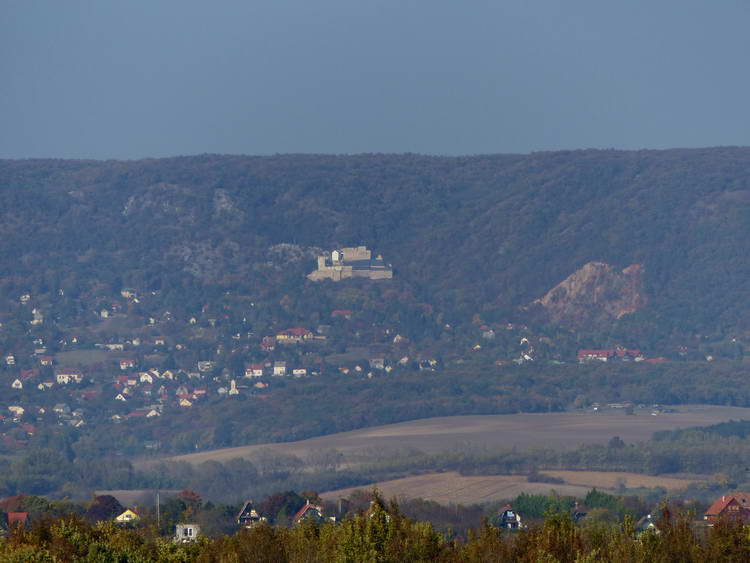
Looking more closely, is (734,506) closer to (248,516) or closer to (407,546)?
(248,516)

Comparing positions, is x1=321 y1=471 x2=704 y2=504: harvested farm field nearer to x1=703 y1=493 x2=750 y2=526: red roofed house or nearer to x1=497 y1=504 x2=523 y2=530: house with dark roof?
x1=497 y1=504 x2=523 y2=530: house with dark roof

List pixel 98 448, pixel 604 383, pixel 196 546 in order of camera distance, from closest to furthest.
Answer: pixel 196 546, pixel 98 448, pixel 604 383

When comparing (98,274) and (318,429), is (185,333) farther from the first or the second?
(318,429)

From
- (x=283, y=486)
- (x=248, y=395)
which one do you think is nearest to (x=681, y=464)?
(x=283, y=486)

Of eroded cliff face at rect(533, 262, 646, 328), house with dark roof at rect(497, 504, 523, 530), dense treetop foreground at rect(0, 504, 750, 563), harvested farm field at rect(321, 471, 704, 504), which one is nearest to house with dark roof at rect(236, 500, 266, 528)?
house with dark roof at rect(497, 504, 523, 530)

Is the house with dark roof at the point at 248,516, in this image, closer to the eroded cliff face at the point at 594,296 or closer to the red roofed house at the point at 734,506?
the red roofed house at the point at 734,506

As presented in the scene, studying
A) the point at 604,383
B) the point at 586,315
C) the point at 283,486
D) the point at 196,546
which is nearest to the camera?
the point at 196,546

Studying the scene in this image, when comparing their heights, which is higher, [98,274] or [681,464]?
[98,274]
